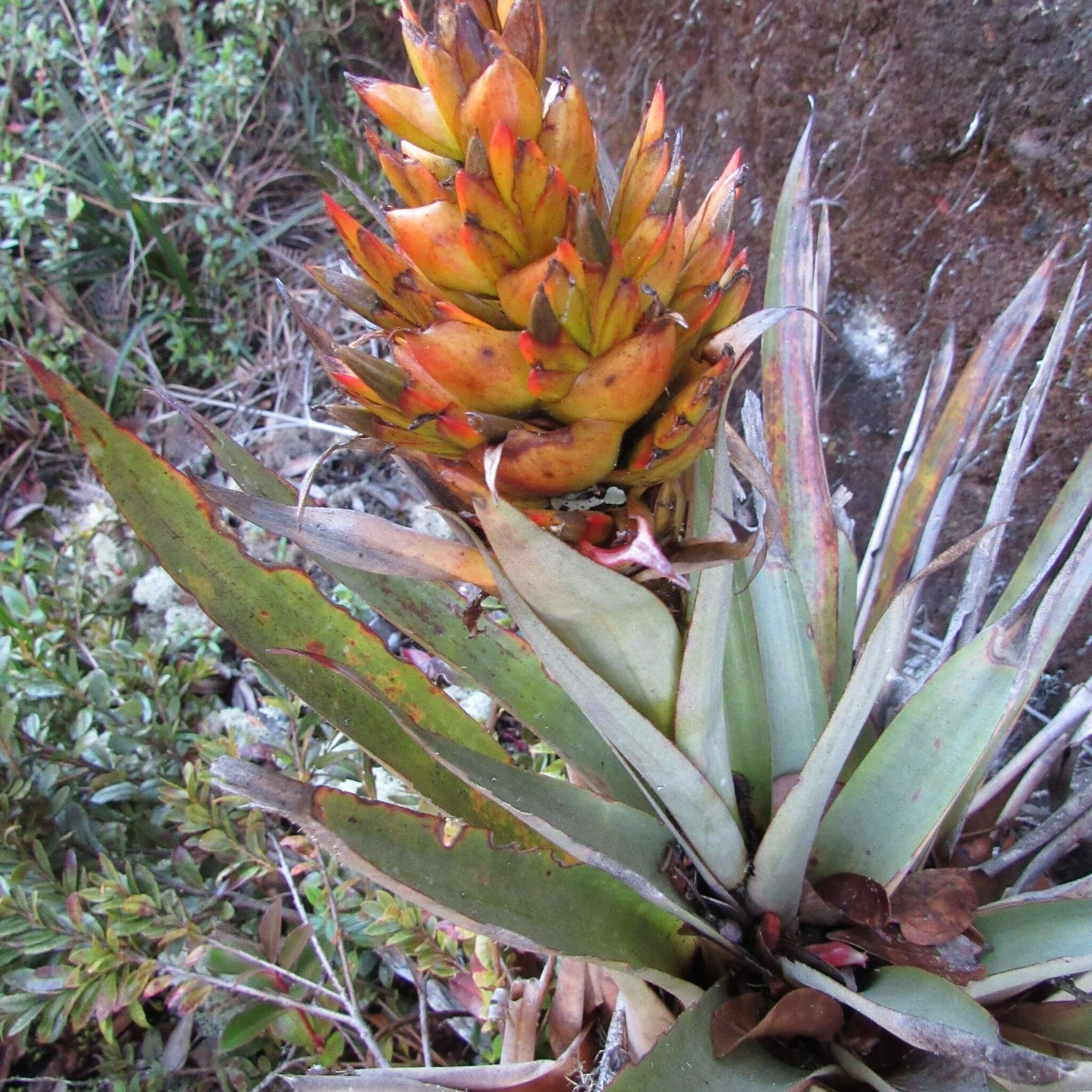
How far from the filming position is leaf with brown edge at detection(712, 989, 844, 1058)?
71cm

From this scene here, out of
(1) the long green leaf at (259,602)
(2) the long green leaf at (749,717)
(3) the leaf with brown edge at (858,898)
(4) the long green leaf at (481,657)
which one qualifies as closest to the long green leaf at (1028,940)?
(3) the leaf with brown edge at (858,898)

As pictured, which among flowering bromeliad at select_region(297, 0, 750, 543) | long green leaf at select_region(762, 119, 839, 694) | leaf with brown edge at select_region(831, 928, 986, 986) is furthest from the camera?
long green leaf at select_region(762, 119, 839, 694)

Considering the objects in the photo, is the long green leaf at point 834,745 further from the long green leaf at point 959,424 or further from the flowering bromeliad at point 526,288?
the long green leaf at point 959,424

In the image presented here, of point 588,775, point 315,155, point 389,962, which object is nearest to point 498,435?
point 588,775

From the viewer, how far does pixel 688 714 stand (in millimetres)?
691

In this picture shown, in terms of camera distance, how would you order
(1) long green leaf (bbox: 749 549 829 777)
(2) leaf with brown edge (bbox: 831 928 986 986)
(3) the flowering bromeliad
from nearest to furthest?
(3) the flowering bromeliad → (2) leaf with brown edge (bbox: 831 928 986 986) → (1) long green leaf (bbox: 749 549 829 777)

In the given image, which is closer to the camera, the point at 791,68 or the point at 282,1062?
the point at 282,1062

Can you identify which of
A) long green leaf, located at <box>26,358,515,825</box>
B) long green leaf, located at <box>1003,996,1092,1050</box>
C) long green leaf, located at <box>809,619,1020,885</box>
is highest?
long green leaf, located at <box>26,358,515,825</box>

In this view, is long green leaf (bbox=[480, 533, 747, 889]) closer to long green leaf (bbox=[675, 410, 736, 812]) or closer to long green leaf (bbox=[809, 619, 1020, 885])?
long green leaf (bbox=[675, 410, 736, 812])

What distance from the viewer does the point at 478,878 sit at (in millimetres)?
690

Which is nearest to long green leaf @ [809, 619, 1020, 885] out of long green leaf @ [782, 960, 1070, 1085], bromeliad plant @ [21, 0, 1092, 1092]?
bromeliad plant @ [21, 0, 1092, 1092]

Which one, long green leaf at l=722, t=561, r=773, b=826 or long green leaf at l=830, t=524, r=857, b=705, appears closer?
long green leaf at l=722, t=561, r=773, b=826

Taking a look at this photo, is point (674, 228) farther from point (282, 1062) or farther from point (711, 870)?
point (282, 1062)

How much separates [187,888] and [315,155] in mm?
2084
